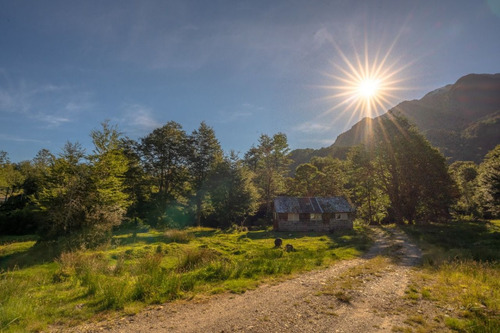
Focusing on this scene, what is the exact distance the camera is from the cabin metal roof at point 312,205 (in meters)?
36.0

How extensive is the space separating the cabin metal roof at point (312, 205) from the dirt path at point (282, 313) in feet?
87.7

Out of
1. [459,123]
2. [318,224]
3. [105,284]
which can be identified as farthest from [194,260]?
[459,123]

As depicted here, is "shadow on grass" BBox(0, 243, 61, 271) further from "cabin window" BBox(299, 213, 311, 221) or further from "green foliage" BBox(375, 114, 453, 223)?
"green foliage" BBox(375, 114, 453, 223)

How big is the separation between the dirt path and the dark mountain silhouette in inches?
4282

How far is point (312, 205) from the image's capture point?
3734 centimetres

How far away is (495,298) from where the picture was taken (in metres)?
7.41

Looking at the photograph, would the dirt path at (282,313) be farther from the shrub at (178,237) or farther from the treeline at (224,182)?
the treeline at (224,182)

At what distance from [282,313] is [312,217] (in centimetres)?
3090

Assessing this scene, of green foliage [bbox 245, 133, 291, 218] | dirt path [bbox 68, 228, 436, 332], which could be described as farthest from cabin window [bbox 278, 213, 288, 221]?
dirt path [bbox 68, 228, 436, 332]

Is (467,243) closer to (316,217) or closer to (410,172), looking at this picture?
(316,217)

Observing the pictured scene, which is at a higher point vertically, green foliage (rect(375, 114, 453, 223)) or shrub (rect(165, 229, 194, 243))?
green foliage (rect(375, 114, 453, 223))

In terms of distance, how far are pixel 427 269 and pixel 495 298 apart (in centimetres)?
478

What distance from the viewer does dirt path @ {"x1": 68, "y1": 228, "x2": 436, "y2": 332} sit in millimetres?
5937

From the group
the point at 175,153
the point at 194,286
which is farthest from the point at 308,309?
the point at 175,153
